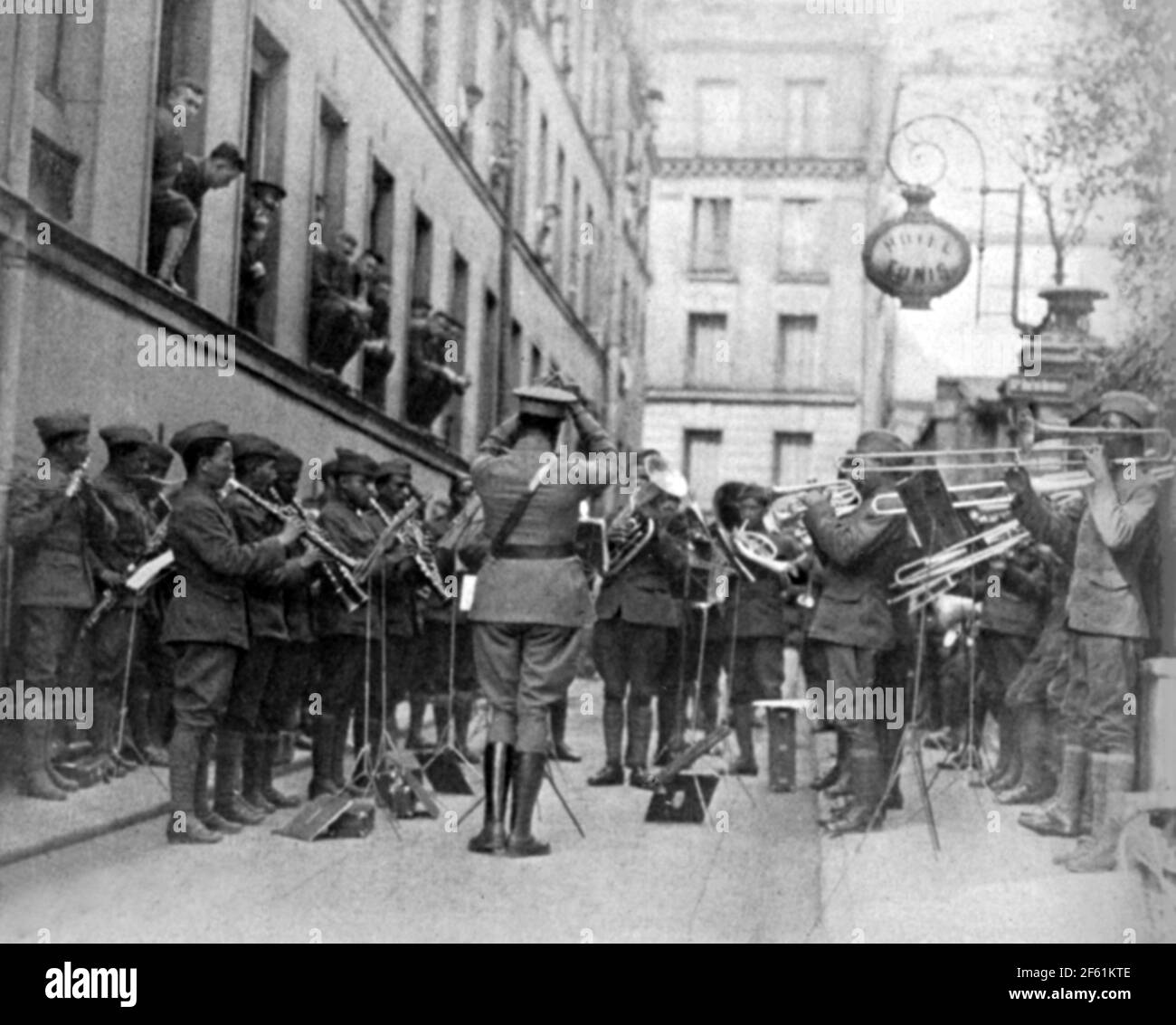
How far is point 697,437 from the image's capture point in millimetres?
15477

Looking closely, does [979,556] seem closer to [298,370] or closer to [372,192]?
[298,370]

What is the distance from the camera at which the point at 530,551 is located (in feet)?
28.9

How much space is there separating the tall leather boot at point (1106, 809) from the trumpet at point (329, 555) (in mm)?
4081

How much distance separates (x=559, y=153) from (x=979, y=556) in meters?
14.4

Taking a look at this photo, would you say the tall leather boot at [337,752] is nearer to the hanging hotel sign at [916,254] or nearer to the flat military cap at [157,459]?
the flat military cap at [157,459]

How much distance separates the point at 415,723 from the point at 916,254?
195 inches

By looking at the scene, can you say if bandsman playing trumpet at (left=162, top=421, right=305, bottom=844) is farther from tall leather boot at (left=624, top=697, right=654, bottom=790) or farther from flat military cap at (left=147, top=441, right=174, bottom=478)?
tall leather boot at (left=624, top=697, right=654, bottom=790)

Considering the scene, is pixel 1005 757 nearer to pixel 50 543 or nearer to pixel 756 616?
pixel 756 616

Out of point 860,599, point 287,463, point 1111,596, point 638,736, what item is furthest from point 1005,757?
point 287,463

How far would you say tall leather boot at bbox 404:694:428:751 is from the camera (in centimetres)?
1298

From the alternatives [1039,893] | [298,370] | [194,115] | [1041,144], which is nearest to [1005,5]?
[1041,144]

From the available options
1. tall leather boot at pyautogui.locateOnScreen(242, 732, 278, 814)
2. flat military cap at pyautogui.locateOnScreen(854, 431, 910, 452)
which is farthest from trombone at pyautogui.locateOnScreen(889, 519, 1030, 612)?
tall leather boot at pyautogui.locateOnScreen(242, 732, 278, 814)

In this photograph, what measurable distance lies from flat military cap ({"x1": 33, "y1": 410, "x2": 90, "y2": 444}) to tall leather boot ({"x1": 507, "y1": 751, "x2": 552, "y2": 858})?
2.89m
